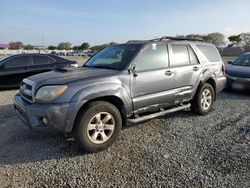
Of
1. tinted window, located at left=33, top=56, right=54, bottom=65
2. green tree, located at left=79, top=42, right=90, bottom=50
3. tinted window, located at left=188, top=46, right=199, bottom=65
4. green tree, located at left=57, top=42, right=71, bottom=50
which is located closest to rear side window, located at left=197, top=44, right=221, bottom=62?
tinted window, located at left=188, top=46, right=199, bottom=65

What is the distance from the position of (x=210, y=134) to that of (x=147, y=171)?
1.89 meters

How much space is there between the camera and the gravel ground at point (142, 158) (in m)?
3.32

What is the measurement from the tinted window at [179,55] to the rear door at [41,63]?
6.03m

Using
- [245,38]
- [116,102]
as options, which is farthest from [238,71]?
[245,38]

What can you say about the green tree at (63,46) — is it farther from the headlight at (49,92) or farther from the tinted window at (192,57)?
the headlight at (49,92)

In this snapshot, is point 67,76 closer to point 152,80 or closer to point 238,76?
point 152,80

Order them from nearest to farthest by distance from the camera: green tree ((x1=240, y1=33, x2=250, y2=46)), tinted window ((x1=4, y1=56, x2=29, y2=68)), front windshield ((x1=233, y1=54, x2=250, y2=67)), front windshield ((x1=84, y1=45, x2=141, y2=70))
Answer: front windshield ((x1=84, y1=45, x2=141, y2=70)), tinted window ((x1=4, y1=56, x2=29, y2=68)), front windshield ((x1=233, y1=54, x2=250, y2=67)), green tree ((x1=240, y1=33, x2=250, y2=46))

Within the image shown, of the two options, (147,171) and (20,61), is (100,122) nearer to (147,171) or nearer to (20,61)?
(147,171)

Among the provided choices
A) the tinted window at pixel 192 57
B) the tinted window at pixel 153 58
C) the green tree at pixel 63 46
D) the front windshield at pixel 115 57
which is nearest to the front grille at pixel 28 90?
the front windshield at pixel 115 57

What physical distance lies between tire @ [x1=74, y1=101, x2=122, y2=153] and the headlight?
1.53ft

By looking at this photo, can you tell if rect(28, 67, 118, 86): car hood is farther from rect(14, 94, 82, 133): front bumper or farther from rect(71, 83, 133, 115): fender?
rect(14, 94, 82, 133): front bumper

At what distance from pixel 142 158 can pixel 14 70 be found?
7116 mm

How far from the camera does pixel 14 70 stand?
9367 millimetres

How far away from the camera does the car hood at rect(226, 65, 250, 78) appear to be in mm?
8664
